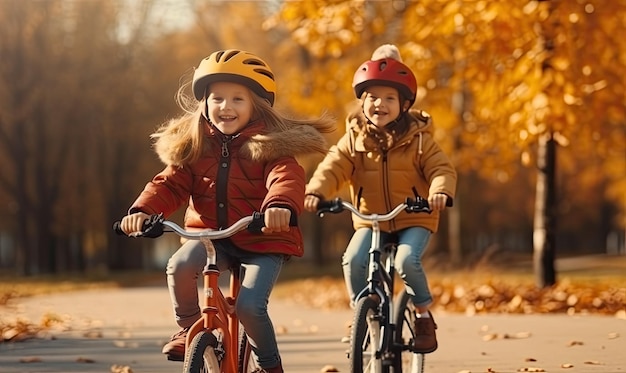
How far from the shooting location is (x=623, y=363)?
747 cm

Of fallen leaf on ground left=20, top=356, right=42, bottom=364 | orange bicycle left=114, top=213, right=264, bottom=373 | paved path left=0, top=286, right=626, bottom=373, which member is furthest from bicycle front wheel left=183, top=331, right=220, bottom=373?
fallen leaf on ground left=20, top=356, right=42, bottom=364

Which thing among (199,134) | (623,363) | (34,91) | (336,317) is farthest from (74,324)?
(34,91)

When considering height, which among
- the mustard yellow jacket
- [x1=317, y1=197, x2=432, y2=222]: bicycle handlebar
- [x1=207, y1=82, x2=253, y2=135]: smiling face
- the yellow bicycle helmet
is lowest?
[x1=317, y1=197, x2=432, y2=222]: bicycle handlebar

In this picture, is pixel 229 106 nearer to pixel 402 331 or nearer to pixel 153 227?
pixel 153 227

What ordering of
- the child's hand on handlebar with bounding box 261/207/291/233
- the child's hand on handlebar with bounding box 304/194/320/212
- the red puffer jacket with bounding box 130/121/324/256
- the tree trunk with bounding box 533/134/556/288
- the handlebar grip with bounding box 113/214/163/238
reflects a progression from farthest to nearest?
1. the tree trunk with bounding box 533/134/556/288
2. the child's hand on handlebar with bounding box 304/194/320/212
3. the red puffer jacket with bounding box 130/121/324/256
4. the handlebar grip with bounding box 113/214/163/238
5. the child's hand on handlebar with bounding box 261/207/291/233

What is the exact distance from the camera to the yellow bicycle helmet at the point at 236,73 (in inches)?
211

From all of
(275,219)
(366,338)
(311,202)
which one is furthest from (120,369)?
(275,219)

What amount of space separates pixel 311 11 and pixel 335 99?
4.12 m

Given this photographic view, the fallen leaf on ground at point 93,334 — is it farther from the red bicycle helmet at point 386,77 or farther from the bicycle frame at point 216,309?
the bicycle frame at point 216,309

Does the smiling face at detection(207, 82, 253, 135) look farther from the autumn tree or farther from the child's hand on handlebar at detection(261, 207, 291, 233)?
the autumn tree

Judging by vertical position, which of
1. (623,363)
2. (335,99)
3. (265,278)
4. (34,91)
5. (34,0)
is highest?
(34,0)

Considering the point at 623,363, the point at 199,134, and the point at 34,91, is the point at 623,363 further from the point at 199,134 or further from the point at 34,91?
the point at 34,91

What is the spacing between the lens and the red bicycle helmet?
21.2 feet

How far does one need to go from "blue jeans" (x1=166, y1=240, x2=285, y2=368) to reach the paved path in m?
2.53
